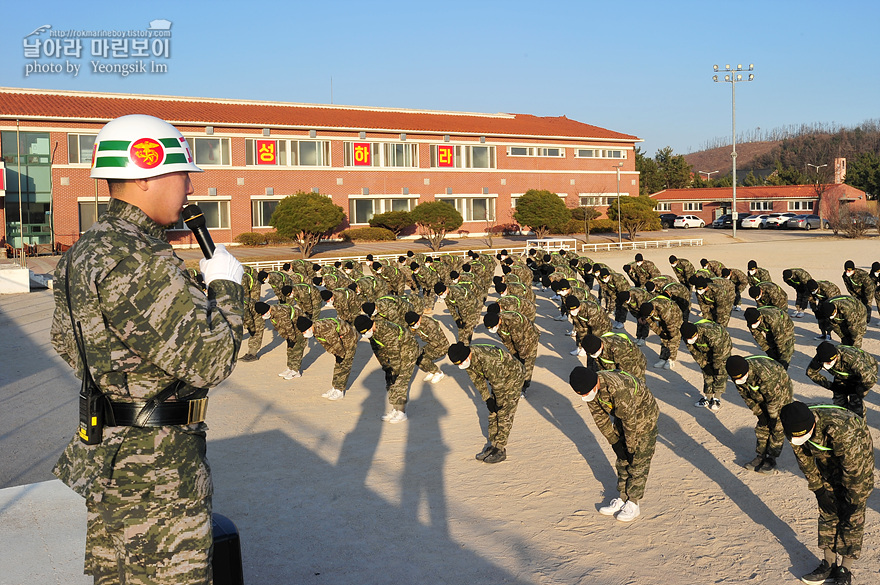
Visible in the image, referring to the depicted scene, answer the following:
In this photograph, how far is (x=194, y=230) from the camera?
3.02 m

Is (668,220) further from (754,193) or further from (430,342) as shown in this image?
(430,342)

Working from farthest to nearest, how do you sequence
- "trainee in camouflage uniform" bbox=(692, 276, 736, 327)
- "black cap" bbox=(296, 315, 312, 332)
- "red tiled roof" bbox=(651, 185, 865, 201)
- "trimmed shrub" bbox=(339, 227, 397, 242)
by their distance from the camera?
"red tiled roof" bbox=(651, 185, 865, 201) → "trimmed shrub" bbox=(339, 227, 397, 242) → "trainee in camouflage uniform" bbox=(692, 276, 736, 327) → "black cap" bbox=(296, 315, 312, 332)

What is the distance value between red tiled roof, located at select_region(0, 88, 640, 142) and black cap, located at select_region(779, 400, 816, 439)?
35178mm

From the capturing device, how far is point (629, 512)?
6.87 m

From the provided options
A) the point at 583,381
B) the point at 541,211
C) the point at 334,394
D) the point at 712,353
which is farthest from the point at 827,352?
the point at 541,211

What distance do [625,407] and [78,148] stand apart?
3609 centimetres

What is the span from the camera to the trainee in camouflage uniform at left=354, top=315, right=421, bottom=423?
10.3m

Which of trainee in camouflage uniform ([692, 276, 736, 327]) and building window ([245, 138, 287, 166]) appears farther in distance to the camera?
building window ([245, 138, 287, 166])

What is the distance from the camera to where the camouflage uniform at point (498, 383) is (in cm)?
852

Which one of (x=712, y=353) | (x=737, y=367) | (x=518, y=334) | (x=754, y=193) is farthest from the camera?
(x=754, y=193)

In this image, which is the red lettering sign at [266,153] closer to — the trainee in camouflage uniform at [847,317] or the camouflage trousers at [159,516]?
the trainee in camouflage uniform at [847,317]

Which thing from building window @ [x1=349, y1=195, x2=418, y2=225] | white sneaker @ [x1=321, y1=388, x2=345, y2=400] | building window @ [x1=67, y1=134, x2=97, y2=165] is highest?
building window @ [x1=67, y1=134, x2=97, y2=165]

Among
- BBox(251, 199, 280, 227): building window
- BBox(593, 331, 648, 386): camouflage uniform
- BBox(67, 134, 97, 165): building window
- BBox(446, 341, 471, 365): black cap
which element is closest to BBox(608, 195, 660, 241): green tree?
BBox(251, 199, 280, 227): building window

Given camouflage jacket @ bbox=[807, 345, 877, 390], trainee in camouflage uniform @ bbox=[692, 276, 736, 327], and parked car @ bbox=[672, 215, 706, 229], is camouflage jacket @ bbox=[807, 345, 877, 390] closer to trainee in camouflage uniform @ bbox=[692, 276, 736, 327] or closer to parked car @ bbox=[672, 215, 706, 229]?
trainee in camouflage uniform @ bbox=[692, 276, 736, 327]
